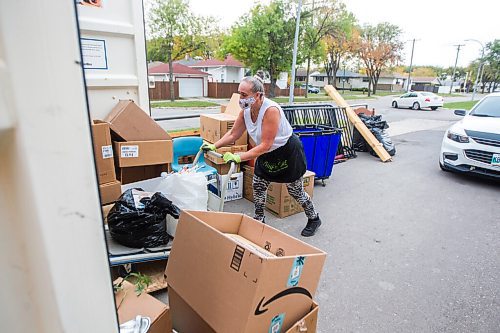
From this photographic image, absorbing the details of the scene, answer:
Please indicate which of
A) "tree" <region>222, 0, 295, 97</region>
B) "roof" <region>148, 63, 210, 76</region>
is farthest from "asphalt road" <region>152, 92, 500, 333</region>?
"roof" <region>148, 63, 210, 76</region>

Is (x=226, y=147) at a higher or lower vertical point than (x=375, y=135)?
higher

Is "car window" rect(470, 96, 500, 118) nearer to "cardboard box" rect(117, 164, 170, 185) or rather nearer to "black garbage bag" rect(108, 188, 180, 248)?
"cardboard box" rect(117, 164, 170, 185)

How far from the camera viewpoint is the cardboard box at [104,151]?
2.65 m

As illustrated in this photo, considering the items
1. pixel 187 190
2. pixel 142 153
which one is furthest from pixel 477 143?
pixel 142 153

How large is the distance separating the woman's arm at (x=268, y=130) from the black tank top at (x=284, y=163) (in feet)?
0.98

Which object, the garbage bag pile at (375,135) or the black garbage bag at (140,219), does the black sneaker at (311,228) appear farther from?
the garbage bag pile at (375,135)

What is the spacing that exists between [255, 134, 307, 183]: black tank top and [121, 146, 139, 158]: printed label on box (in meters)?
1.21

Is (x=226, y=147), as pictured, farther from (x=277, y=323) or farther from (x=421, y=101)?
(x=421, y=101)

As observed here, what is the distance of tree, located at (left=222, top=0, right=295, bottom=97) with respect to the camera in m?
21.8

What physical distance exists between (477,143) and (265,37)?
19639 millimetres

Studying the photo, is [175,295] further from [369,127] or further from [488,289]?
[369,127]

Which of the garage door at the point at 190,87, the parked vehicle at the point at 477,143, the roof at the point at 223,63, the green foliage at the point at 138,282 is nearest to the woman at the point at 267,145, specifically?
the green foliage at the point at 138,282

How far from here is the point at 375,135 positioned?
24.4 feet

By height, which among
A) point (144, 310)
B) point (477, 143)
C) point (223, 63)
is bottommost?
point (144, 310)
